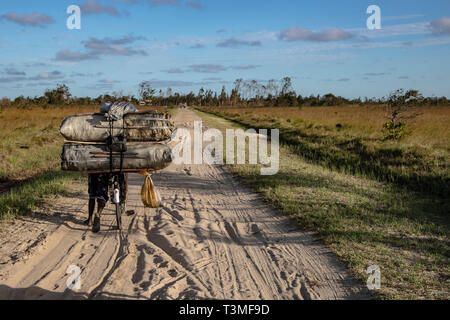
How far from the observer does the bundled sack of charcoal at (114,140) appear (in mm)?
4785

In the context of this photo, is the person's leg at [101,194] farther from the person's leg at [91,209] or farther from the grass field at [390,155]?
the grass field at [390,155]

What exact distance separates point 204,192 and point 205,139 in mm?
9210

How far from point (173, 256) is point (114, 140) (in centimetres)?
160

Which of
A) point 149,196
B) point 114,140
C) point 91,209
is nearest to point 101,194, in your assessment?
→ point 91,209

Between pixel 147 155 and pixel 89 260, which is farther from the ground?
pixel 147 155

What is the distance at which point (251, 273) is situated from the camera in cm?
409

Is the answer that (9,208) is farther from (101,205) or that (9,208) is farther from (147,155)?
(147,155)

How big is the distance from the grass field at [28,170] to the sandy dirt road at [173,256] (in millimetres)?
525

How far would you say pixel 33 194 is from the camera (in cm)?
695

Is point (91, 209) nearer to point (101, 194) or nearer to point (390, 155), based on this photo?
point (101, 194)

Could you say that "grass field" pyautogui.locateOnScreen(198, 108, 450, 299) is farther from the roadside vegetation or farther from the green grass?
the roadside vegetation

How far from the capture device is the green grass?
6.04 meters

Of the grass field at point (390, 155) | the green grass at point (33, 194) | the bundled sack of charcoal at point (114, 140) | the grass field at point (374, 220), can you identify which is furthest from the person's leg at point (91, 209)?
the grass field at point (390, 155)
